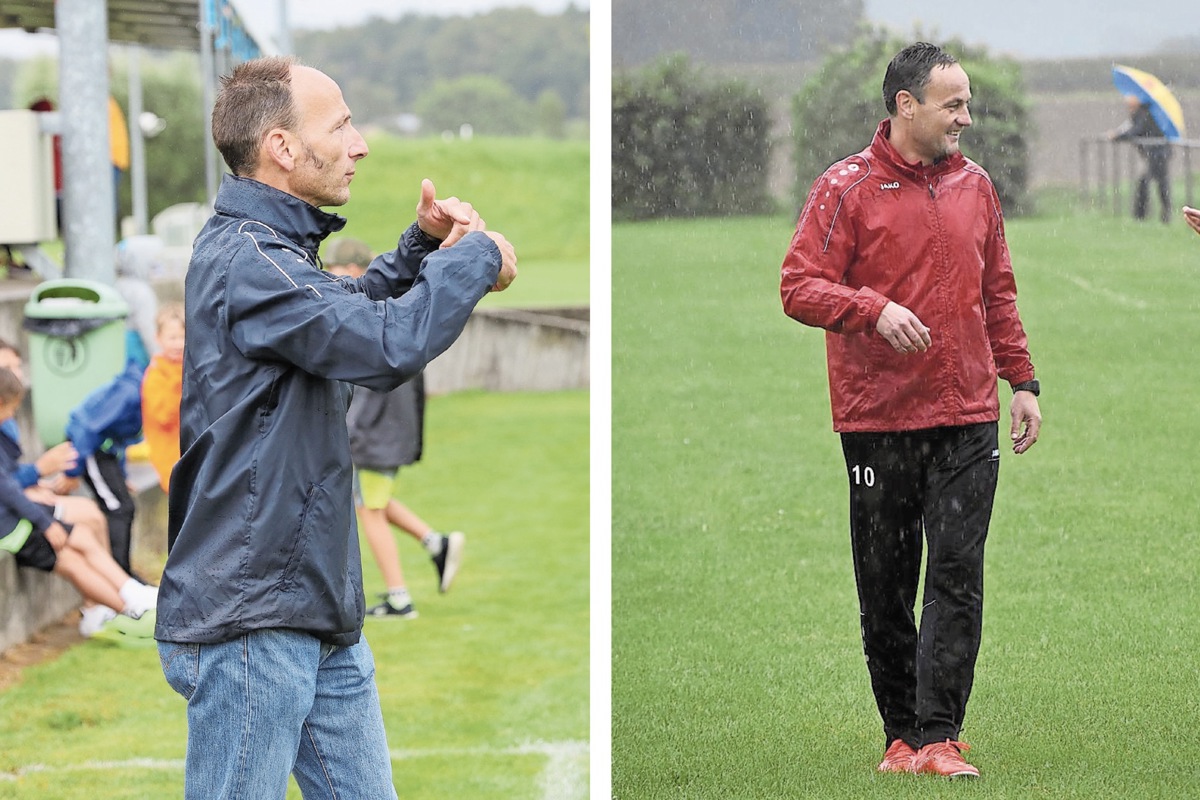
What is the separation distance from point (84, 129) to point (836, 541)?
16.1 ft

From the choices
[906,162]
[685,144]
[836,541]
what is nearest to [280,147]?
[685,144]

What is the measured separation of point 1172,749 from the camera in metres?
3.46

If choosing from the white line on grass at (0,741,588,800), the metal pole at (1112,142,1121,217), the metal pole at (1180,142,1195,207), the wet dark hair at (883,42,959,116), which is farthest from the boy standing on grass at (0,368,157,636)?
the metal pole at (1180,142,1195,207)

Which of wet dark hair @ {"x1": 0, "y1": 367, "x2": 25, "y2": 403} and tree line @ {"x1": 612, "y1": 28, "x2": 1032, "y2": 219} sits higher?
tree line @ {"x1": 612, "y1": 28, "x2": 1032, "y2": 219}

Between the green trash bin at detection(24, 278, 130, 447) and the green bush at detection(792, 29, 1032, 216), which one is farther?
the green trash bin at detection(24, 278, 130, 447)

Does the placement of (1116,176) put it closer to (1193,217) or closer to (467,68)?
(1193,217)

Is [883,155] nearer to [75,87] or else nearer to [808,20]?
[808,20]

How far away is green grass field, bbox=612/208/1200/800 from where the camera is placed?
3.52m

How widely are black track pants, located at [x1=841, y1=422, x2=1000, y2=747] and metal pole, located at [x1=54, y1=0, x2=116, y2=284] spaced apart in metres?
4.82

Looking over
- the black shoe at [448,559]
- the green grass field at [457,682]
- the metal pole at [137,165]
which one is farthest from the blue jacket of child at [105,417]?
the metal pole at [137,165]

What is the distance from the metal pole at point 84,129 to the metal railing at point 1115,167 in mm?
5063

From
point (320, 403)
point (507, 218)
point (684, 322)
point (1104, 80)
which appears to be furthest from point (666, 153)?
point (507, 218)

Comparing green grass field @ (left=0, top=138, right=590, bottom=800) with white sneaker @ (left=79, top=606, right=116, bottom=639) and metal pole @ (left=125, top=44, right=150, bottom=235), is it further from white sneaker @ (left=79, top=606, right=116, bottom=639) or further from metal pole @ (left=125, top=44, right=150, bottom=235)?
metal pole @ (left=125, top=44, right=150, bottom=235)

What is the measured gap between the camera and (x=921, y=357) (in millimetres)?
3447
